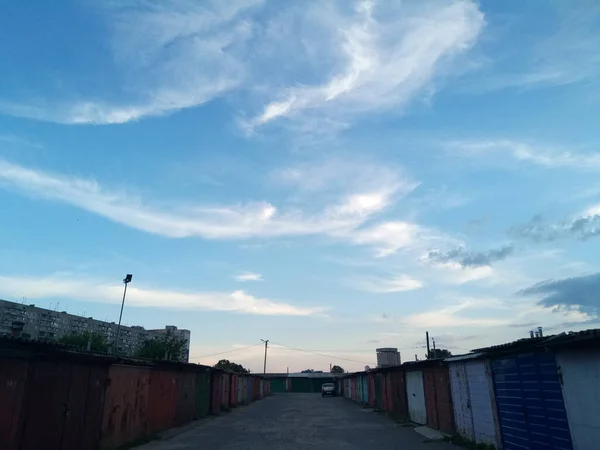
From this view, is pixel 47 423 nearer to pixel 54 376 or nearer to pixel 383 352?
pixel 54 376

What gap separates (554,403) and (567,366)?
3.80 feet

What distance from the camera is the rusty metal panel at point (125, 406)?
14438 mm

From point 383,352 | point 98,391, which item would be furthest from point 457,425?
point 383,352

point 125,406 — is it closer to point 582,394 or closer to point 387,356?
point 582,394

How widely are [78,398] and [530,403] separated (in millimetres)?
12749

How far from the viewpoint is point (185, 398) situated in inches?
936

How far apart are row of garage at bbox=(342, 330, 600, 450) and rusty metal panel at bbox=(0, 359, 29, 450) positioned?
41.3ft

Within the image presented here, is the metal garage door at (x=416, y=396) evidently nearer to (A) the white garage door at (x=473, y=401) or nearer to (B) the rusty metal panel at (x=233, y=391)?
(A) the white garage door at (x=473, y=401)

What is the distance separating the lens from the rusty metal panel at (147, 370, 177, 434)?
18750 mm

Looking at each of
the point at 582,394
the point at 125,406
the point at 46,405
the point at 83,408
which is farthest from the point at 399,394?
the point at 46,405

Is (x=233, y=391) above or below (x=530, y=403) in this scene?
below

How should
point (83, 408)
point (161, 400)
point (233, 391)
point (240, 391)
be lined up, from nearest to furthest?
1. point (83, 408)
2. point (161, 400)
3. point (233, 391)
4. point (240, 391)

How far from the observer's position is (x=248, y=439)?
1764 centimetres

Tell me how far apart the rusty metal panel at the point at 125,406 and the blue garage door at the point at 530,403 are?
1256cm
